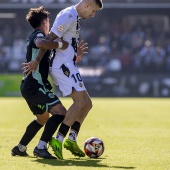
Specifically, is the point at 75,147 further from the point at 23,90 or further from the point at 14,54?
the point at 14,54

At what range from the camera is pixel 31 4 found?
30.8 metres

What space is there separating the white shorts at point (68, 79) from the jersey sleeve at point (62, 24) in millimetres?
435

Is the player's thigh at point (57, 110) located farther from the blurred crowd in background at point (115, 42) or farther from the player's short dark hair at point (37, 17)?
the blurred crowd in background at point (115, 42)

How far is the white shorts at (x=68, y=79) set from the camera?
782 centimetres

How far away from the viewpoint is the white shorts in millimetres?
7824

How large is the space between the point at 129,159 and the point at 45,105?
49.3 inches

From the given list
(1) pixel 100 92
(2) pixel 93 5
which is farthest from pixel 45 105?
(1) pixel 100 92

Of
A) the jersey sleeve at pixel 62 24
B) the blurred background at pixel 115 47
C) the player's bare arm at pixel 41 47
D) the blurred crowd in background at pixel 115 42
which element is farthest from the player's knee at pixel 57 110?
the blurred crowd in background at pixel 115 42

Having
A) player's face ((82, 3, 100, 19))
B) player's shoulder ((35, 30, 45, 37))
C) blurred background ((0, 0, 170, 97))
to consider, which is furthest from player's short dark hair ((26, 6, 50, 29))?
blurred background ((0, 0, 170, 97))

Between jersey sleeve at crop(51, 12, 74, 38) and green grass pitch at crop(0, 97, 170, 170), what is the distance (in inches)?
63.5

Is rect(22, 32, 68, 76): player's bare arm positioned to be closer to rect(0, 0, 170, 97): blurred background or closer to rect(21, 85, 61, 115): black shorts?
rect(21, 85, 61, 115): black shorts

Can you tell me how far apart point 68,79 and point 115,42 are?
26.1 m

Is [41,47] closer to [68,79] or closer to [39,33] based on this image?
[39,33]

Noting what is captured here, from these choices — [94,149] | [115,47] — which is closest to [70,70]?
[94,149]
